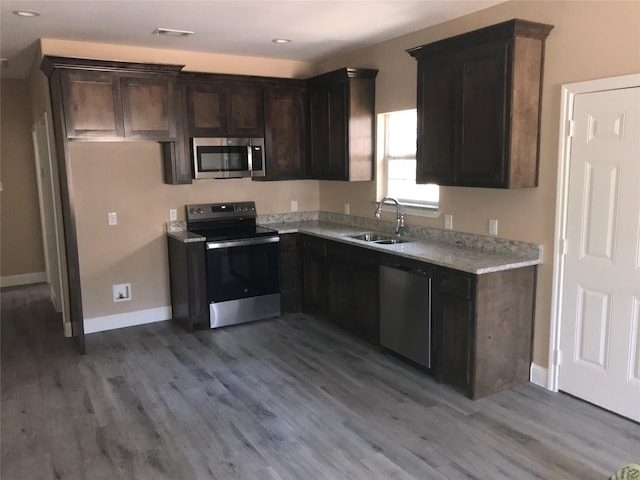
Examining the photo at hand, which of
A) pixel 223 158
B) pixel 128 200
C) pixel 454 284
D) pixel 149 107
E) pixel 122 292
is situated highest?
pixel 149 107

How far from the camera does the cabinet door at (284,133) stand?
542cm

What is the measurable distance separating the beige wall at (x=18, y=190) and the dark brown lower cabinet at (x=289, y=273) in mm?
3876

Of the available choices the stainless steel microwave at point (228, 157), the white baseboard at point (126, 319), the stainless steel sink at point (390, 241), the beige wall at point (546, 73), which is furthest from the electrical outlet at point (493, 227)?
the white baseboard at point (126, 319)

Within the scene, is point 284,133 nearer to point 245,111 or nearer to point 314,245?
point 245,111

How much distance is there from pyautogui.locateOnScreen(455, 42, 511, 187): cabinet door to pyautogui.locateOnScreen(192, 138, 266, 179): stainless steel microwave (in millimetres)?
2348

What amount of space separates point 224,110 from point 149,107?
0.76m

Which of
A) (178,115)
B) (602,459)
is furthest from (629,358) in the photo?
(178,115)

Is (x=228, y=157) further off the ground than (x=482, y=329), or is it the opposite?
(x=228, y=157)

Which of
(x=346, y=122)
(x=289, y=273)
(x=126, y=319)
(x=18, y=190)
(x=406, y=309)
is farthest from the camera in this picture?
(x=18, y=190)

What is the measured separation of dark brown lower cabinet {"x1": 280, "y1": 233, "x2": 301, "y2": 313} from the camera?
5.38 meters

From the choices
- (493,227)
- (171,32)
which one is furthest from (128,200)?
(493,227)

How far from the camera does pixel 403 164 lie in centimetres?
494

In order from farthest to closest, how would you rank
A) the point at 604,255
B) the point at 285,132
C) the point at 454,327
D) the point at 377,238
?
the point at 285,132 → the point at 377,238 → the point at 454,327 → the point at 604,255

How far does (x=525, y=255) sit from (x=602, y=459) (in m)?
1.38
